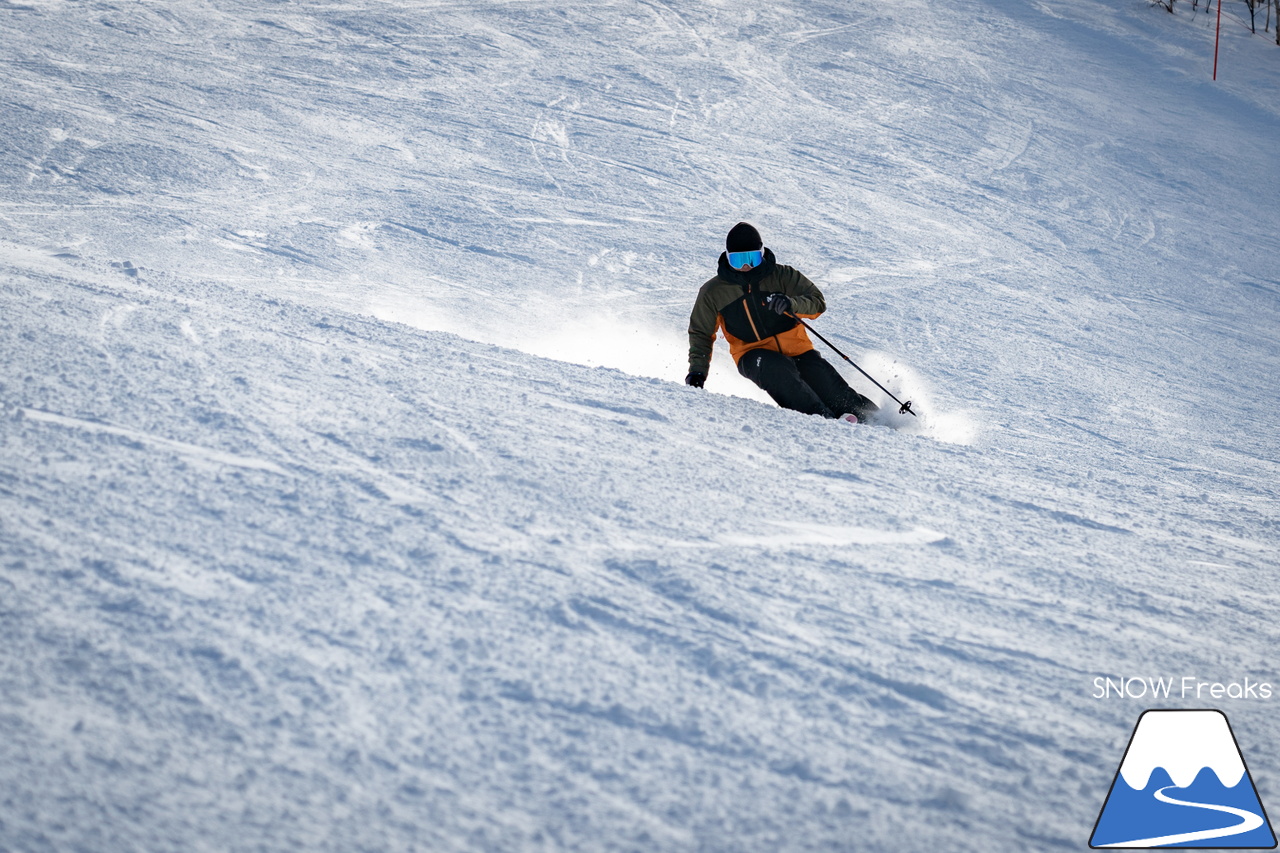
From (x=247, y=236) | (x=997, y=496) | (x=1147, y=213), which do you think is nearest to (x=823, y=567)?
(x=997, y=496)

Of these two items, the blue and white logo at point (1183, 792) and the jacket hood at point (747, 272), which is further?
the jacket hood at point (747, 272)

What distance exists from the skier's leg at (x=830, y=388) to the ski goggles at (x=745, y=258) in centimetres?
68

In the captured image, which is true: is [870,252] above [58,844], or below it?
above

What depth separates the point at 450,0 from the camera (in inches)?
493

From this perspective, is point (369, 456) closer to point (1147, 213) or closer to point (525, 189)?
point (525, 189)

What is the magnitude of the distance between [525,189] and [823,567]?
6064 mm

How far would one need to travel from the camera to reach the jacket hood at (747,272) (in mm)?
5066

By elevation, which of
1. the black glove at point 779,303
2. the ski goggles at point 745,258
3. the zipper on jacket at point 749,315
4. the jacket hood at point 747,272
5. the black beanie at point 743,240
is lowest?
the zipper on jacket at point 749,315

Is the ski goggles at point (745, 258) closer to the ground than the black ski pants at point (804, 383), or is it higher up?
higher up

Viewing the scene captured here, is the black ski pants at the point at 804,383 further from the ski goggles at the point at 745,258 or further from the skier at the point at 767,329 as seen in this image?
the ski goggles at the point at 745,258

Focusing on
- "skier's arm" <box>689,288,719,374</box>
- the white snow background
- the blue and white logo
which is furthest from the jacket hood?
the blue and white logo

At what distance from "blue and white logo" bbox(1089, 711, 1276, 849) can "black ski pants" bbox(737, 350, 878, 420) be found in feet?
8.58

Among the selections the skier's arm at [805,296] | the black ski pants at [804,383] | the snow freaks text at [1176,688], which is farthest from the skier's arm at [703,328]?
the snow freaks text at [1176,688]

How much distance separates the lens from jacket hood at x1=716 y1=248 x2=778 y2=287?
199 inches
